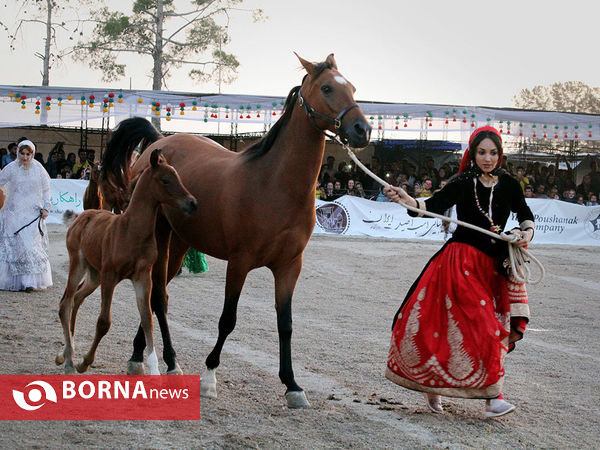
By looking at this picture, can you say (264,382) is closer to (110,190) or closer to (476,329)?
(476,329)

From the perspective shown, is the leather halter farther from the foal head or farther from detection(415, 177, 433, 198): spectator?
detection(415, 177, 433, 198): spectator

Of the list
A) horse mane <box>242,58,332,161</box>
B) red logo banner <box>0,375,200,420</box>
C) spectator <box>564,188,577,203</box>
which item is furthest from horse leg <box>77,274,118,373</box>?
spectator <box>564,188,577,203</box>

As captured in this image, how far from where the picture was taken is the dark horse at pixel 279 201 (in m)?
5.40

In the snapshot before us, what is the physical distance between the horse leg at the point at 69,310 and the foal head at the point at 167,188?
1183 mm

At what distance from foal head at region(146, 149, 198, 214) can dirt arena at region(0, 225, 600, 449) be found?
4.61ft

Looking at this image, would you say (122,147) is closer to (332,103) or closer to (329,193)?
(332,103)

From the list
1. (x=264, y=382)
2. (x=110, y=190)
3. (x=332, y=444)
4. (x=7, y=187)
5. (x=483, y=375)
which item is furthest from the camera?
(x=7, y=187)

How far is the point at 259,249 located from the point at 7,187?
6.39m

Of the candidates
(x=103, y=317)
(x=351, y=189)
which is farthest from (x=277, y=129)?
(x=351, y=189)

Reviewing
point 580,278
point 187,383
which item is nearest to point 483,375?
point 187,383

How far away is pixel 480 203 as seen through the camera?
539 centimetres

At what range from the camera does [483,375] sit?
5.03 m

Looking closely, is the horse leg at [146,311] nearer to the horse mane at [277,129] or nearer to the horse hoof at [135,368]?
the horse hoof at [135,368]

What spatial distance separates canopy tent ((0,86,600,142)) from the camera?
19609 mm
